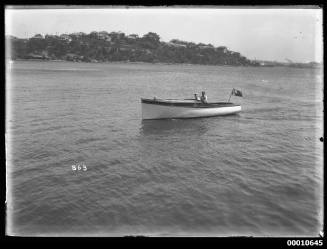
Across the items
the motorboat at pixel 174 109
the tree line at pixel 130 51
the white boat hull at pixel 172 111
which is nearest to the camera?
the motorboat at pixel 174 109

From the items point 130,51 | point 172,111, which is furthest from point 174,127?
point 130,51

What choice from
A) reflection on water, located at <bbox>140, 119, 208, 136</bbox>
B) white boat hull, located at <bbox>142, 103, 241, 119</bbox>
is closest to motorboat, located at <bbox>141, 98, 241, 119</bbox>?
white boat hull, located at <bbox>142, 103, 241, 119</bbox>

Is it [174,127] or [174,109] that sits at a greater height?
[174,109]

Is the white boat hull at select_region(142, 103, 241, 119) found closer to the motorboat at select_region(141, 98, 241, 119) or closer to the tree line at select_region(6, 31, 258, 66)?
the motorboat at select_region(141, 98, 241, 119)

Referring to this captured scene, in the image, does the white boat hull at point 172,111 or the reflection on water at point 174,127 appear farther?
the white boat hull at point 172,111

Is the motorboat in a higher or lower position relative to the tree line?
lower

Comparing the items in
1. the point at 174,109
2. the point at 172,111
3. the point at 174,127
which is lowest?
the point at 174,127

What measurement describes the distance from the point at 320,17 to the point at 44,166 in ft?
62.3

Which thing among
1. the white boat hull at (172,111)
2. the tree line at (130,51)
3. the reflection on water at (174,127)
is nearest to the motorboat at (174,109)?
the white boat hull at (172,111)

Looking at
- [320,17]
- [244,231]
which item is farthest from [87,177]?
[320,17]

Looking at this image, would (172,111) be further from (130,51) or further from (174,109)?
(130,51)

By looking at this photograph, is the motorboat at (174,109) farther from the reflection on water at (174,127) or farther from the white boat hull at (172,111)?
the reflection on water at (174,127)

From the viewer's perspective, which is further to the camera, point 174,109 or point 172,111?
point 172,111

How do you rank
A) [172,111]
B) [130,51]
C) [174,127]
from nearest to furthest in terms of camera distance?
[174,127], [172,111], [130,51]
